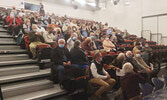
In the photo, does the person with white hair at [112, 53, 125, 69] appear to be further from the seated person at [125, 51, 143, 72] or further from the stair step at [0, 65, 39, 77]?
the stair step at [0, 65, 39, 77]

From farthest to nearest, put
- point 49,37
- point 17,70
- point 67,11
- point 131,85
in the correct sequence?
point 67,11 < point 49,37 < point 17,70 < point 131,85

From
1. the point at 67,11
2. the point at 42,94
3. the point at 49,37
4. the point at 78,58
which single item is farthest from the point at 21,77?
the point at 67,11

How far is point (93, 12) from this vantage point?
1588 centimetres

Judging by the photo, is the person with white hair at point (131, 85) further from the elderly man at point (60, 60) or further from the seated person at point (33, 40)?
the seated person at point (33, 40)

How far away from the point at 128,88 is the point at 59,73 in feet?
4.65

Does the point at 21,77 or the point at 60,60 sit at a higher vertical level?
the point at 60,60

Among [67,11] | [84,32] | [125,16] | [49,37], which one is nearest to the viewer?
[49,37]

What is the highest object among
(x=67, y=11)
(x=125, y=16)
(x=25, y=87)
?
(x=67, y=11)

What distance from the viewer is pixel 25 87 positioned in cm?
280

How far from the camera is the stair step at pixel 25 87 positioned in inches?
104

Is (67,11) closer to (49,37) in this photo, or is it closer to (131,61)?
(49,37)

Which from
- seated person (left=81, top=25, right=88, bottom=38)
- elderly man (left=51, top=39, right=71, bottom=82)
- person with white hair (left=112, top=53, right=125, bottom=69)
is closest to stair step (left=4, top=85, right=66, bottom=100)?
elderly man (left=51, top=39, right=71, bottom=82)

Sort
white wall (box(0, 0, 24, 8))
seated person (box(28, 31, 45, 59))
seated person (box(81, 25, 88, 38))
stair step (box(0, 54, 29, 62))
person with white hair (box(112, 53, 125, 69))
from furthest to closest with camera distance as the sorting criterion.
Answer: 1. white wall (box(0, 0, 24, 8))
2. seated person (box(81, 25, 88, 38))
3. seated person (box(28, 31, 45, 59))
4. person with white hair (box(112, 53, 125, 69))
5. stair step (box(0, 54, 29, 62))

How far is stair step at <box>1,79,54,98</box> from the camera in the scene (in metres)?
2.63
